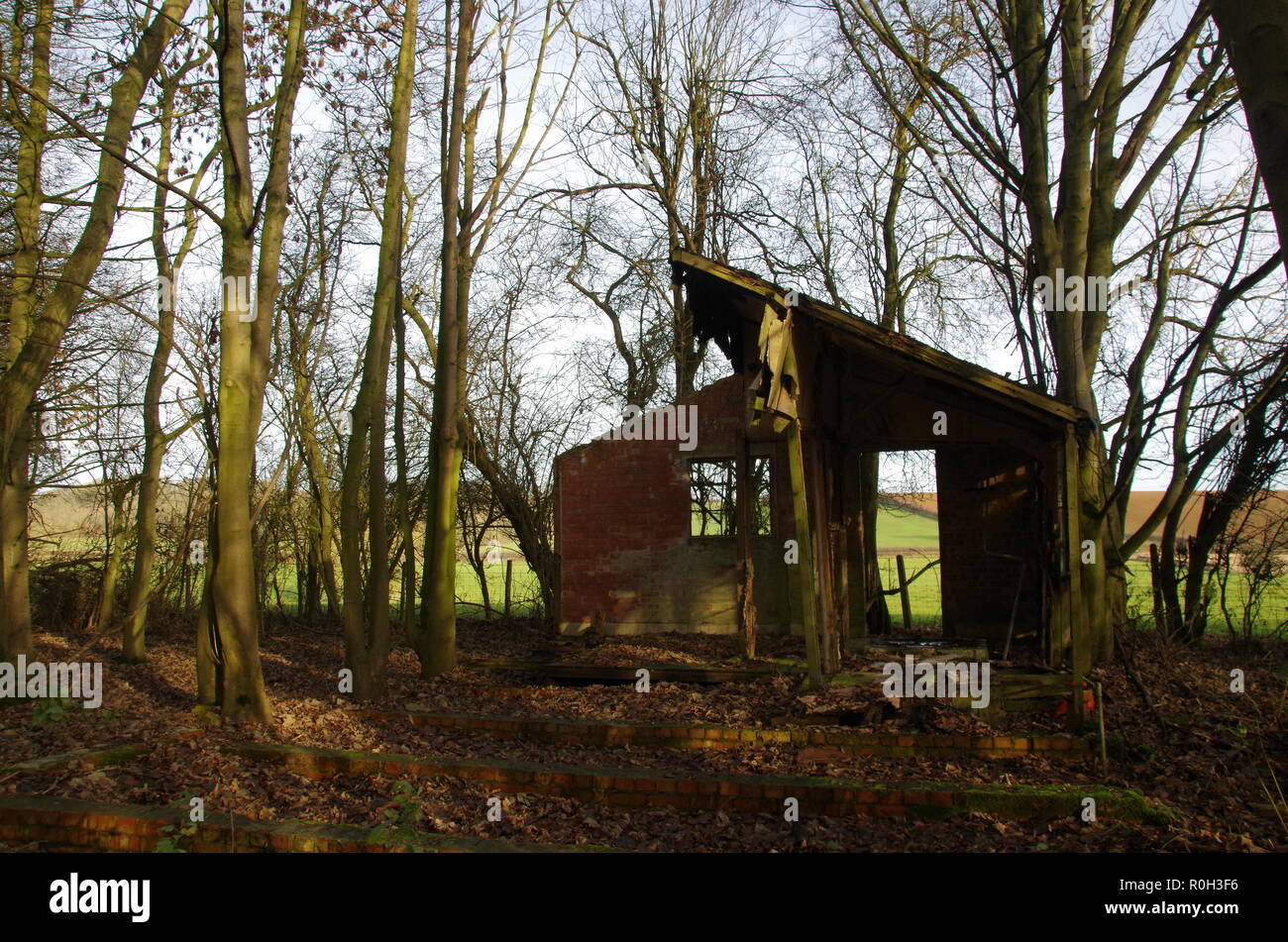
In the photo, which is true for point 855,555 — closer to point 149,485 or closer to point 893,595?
point 893,595

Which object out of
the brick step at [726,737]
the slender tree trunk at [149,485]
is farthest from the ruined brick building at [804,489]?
the slender tree trunk at [149,485]

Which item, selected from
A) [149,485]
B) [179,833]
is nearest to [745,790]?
[179,833]

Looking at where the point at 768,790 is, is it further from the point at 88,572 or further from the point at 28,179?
the point at 88,572

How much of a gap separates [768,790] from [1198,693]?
604 cm

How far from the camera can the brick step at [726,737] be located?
24.8 ft

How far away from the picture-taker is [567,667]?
1205cm

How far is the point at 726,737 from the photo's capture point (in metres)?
8.19

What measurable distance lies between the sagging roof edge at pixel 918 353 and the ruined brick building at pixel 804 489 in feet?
0.08

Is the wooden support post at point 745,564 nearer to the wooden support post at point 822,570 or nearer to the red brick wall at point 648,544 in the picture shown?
the wooden support post at point 822,570

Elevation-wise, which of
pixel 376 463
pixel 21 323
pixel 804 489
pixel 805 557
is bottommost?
pixel 805 557

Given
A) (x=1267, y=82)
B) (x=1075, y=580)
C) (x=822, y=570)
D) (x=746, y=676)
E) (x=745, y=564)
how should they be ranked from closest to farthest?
(x=1267, y=82) → (x=1075, y=580) → (x=822, y=570) → (x=746, y=676) → (x=745, y=564)

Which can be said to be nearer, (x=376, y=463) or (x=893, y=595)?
(x=376, y=463)

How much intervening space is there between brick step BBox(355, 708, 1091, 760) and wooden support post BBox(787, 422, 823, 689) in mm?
1631

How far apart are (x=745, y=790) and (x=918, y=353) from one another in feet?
18.7
